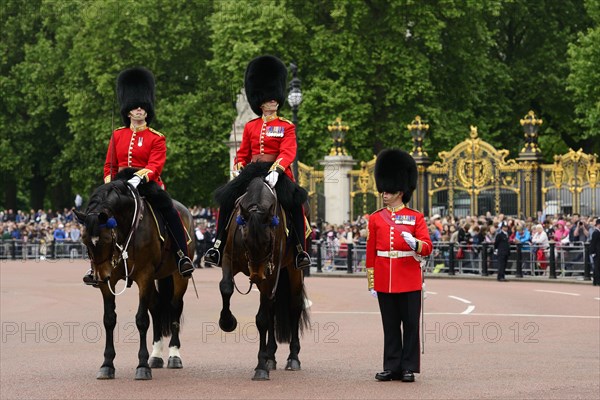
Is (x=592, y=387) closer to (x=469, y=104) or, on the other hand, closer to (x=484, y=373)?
(x=484, y=373)

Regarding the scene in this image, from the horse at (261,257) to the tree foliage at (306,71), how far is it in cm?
3431

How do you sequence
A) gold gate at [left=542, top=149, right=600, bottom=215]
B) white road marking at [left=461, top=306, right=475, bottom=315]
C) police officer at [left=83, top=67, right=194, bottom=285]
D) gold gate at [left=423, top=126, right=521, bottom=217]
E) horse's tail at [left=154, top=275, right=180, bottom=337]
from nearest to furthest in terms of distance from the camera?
police officer at [left=83, top=67, right=194, bottom=285]
horse's tail at [left=154, top=275, right=180, bottom=337]
white road marking at [left=461, top=306, right=475, bottom=315]
gold gate at [left=542, top=149, right=600, bottom=215]
gold gate at [left=423, top=126, right=521, bottom=217]

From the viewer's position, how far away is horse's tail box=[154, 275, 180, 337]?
14133mm

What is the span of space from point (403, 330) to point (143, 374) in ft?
7.69

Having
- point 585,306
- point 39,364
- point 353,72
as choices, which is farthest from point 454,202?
point 39,364

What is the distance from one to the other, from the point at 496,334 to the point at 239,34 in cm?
3321

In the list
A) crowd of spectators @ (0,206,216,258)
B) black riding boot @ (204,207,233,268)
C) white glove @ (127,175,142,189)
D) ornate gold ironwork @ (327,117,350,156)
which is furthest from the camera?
crowd of spectators @ (0,206,216,258)

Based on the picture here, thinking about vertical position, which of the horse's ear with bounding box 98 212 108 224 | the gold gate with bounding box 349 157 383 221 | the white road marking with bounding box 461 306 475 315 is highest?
the gold gate with bounding box 349 157 383 221

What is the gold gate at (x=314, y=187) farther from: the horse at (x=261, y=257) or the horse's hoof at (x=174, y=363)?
the horse at (x=261, y=257)

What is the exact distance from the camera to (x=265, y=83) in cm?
1404

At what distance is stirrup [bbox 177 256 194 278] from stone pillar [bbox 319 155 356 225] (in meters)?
29.0

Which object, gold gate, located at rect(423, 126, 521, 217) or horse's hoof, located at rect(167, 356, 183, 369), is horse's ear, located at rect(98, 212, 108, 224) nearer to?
horse's hoof, located at rect(167, 356, 183, 369)

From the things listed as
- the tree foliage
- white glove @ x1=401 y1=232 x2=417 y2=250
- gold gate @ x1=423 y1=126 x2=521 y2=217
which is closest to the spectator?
the tree foliage

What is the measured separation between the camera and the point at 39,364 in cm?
1411
